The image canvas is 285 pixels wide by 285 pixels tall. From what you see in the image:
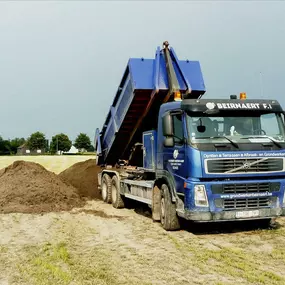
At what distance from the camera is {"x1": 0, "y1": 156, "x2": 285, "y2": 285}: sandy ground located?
5594 millimetres

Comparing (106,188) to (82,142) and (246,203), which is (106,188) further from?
(82,142)

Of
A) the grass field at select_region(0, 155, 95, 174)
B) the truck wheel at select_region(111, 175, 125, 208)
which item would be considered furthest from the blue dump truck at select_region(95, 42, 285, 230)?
the grass field at select_region(0, 155, 95, 174)

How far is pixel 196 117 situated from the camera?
27.0 feet

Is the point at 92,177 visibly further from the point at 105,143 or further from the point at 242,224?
the point at 242,224

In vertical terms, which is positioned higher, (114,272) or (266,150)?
(266,150)

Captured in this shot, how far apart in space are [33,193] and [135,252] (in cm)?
650

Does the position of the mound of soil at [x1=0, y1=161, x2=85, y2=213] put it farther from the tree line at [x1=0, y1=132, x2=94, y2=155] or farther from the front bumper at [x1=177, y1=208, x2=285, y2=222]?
the tree line at [x1=0, y1=132, x2=94, y2=155]

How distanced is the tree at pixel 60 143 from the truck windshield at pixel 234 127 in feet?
366

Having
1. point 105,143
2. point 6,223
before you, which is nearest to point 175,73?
point 105,143

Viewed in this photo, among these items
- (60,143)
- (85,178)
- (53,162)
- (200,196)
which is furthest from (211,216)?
(60,143)

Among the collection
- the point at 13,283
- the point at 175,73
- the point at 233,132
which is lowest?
the point at 13,283

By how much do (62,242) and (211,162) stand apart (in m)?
3.13

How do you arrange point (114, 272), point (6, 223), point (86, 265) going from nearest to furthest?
point (114, 272) < point (86, 265) < point (6, 223)

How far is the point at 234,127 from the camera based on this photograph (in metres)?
8.38
